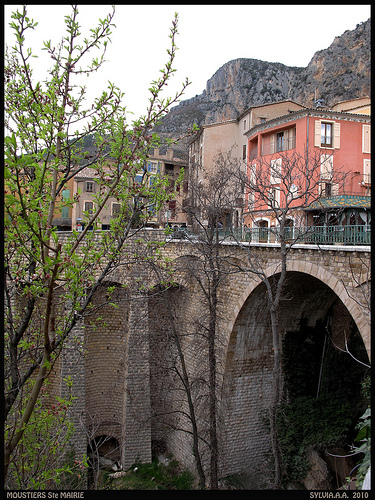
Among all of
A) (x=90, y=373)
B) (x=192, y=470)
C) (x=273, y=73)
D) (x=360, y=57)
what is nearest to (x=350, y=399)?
(x=192, y=470)

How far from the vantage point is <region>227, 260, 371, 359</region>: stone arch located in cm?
733

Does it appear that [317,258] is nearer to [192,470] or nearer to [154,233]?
[154,233]

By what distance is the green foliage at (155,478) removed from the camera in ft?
43.4

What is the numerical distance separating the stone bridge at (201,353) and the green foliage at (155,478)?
0.43 m

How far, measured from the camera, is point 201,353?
14086 millimetres

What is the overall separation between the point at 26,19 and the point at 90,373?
14.9 metres

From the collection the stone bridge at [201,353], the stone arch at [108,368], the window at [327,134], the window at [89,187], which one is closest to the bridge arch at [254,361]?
the stone bridge at [201,353]

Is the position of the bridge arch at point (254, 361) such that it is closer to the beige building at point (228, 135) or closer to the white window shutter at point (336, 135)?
the white window shutter at point (336, 135)

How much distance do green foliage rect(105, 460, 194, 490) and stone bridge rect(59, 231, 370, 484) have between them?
1.40ft

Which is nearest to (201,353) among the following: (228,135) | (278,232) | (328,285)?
(278,232)

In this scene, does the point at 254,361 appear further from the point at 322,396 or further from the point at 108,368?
the point at 108,368

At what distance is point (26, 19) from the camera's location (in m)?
4.00

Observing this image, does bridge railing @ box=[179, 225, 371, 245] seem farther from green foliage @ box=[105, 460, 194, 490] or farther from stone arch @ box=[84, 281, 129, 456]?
green foliage @ box=[105, 460, 194, 490]

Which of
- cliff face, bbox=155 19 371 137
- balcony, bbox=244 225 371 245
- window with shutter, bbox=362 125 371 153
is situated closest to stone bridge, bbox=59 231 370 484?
balcony, bbox=244 225 371 245
